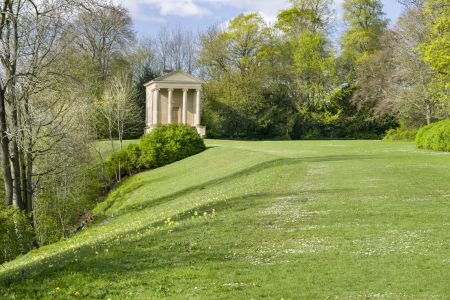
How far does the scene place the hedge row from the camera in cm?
3569

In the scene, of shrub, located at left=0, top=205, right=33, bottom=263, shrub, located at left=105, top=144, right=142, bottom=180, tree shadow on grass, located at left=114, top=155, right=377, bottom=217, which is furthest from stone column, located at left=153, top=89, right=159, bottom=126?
shrub, located at left=0, top=205, right=33, bottom=263

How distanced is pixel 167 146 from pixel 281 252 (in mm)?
28267

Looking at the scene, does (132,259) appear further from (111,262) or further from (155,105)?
(155,105)

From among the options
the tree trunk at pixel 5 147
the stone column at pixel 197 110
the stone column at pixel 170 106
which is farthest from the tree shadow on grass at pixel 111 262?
Result: the stone column at pixel 170 106

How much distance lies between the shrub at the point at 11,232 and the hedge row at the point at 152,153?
20.0 m

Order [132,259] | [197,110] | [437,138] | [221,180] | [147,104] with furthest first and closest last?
[147,104] → [197,110] → [437,138] → [221,180] → [132,259]

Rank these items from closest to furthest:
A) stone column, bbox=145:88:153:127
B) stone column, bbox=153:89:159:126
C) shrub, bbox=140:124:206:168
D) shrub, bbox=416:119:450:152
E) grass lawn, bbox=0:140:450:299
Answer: grass lawn, bbox=0:140:450:299, shrub, bbox=416:119:450:152, shrub, bbox=140:124:206:168, stone column, bbox=153:89:159:126, stone column, bbox=145:88:153:127

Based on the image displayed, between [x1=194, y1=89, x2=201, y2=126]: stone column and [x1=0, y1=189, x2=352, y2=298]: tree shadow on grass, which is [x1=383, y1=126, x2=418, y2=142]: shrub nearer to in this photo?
[x1=194, y1=89, x2=201, y2=126]: stone column

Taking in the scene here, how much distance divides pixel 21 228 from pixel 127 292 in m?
8.97

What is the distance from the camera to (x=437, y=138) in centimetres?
2783

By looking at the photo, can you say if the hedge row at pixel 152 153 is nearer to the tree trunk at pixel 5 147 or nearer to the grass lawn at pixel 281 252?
the tree trunk at pixel 5 147

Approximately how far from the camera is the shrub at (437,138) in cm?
2730

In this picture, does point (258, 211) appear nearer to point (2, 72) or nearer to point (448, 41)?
point (2, 72)

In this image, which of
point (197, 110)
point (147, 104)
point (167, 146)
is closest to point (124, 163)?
point (167, 146)
